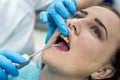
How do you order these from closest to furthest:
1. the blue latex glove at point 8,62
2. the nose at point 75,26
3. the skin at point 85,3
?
the blue latex glove at point 8,62, the nose at point 75,26, the skin at point 85,3

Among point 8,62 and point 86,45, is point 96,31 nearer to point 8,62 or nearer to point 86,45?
point 86,45

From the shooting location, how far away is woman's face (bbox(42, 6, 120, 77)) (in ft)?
3.78

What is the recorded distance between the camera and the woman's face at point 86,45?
1.15 m

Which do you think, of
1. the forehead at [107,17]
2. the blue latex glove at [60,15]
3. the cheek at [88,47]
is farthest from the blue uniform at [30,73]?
the forehead at [107,17]

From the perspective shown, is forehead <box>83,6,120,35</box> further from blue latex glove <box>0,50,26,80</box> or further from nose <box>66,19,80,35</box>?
blue latex glove <box>0,50,26,80</box>

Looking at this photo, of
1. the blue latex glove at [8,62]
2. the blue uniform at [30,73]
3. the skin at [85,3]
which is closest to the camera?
the blue latex glove at [8,62]

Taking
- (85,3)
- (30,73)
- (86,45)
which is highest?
(86,45)

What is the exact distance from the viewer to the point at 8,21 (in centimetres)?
150

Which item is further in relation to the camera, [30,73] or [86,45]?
[30,73]

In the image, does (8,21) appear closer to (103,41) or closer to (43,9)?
(43,9)

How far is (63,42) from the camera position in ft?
4.13

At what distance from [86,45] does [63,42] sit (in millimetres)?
131

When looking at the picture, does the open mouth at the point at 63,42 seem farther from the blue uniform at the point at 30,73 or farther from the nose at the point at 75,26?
the blue uniform at the point at 30,73

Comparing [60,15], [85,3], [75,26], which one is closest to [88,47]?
[75,26]
